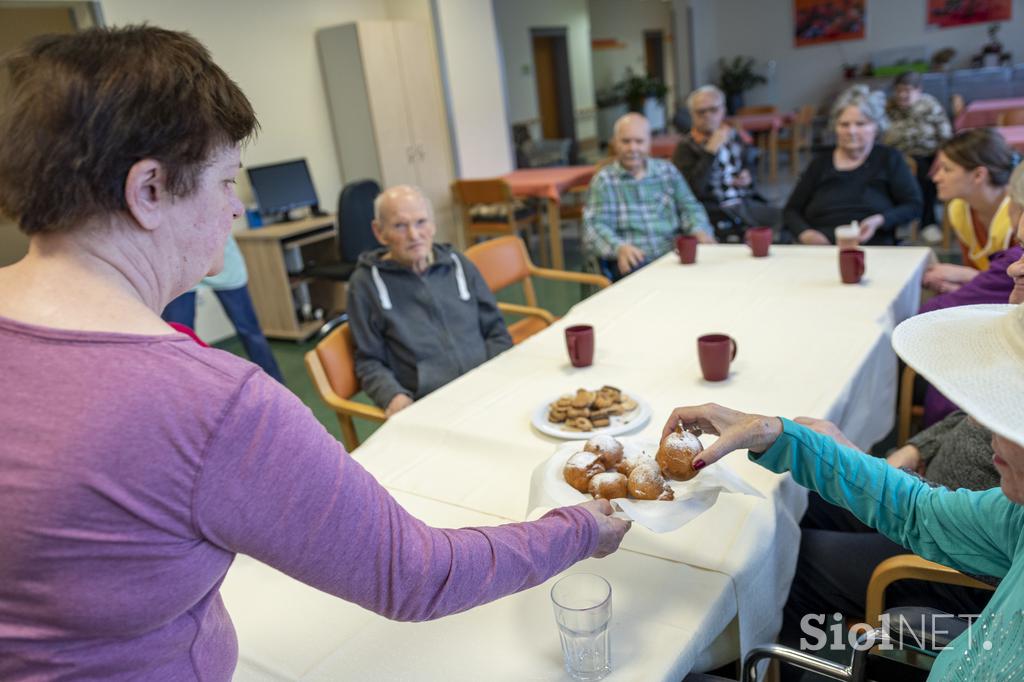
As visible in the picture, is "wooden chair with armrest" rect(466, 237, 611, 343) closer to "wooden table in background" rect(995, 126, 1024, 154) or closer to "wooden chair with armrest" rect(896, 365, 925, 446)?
"wooden chair with armrest" rect(896, 365, 925, 446)

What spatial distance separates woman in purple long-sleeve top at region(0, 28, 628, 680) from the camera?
25.5 inches

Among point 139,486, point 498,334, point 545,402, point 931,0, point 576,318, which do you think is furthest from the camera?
point 931,0

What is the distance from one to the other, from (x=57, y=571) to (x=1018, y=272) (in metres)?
1.55

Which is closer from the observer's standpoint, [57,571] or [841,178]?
[57,571]

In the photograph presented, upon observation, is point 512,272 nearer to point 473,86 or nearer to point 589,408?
point 589,408

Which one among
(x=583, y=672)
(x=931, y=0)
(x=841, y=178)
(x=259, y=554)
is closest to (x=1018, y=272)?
(x=583, y=672)

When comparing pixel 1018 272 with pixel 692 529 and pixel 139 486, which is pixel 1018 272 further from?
pixel 139 486

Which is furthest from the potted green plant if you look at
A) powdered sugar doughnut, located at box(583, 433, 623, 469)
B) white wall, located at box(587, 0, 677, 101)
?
powdered sugar doughnut, located at box(583, 433, 623, 469)

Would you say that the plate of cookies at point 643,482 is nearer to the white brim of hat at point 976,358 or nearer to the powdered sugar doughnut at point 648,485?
the powdered sugar doughnut at point 648,485

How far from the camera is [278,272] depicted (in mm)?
4883

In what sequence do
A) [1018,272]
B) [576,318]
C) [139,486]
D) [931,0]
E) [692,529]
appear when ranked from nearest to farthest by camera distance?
[139,486]
[692,529]
[1018,272]
[576,318]
[931,0]

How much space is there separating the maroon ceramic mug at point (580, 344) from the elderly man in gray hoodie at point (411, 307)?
60cm

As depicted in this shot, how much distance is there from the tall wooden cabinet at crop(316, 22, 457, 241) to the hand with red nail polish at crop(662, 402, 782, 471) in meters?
4.92

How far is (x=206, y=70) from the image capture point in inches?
28.8
